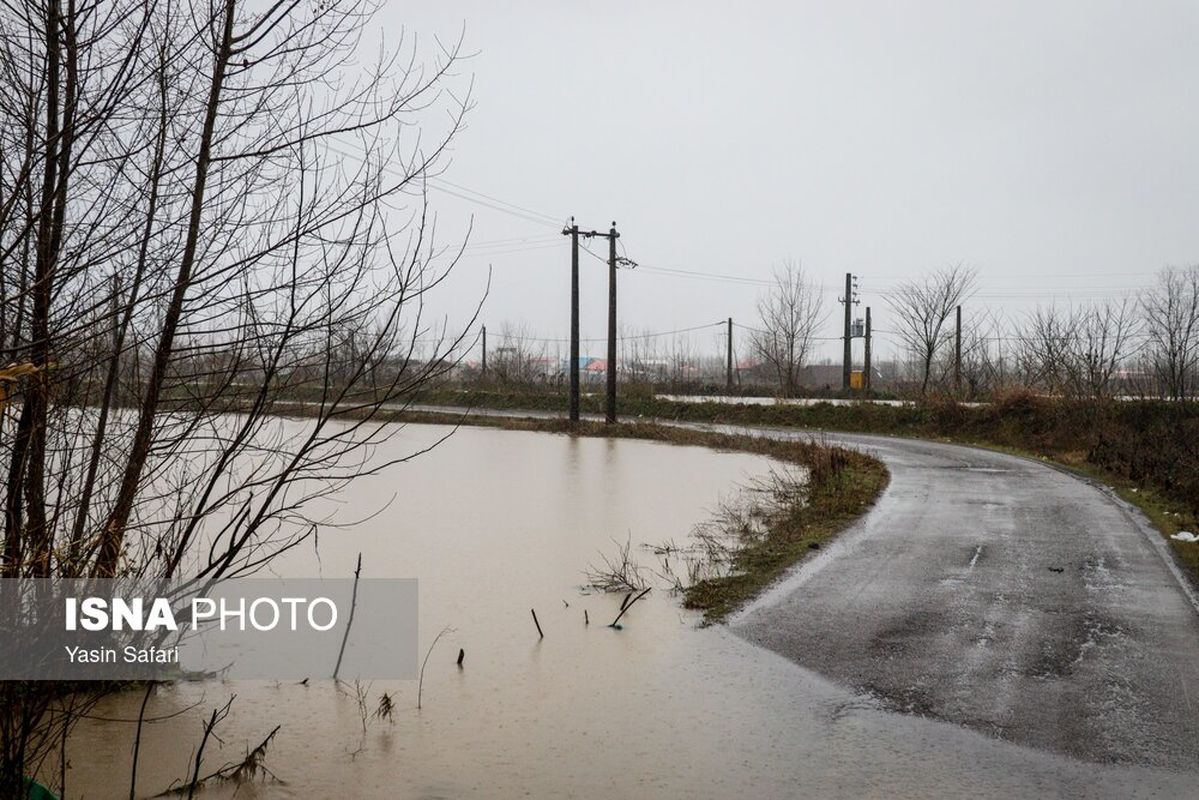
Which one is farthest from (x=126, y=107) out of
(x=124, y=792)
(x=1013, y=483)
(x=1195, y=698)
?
(x=1013, y=483)

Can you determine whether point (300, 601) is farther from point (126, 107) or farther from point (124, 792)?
point (126, 107)

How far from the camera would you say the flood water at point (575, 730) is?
4.73 m

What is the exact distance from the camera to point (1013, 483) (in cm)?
1579

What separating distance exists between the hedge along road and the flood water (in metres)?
0.35

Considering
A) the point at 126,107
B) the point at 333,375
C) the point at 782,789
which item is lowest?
the point at 782,789

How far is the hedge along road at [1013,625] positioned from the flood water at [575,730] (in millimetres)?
355

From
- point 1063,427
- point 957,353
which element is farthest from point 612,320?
point 957,353

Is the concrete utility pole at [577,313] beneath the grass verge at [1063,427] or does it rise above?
above

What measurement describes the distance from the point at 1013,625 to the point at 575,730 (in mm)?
3609

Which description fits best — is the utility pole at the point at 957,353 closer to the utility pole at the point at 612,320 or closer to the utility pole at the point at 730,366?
the utility pole at the point at 730,366

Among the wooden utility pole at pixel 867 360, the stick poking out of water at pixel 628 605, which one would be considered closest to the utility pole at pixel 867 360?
the wooden utility pole at pixel 867 360

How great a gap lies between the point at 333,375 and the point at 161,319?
0.81m

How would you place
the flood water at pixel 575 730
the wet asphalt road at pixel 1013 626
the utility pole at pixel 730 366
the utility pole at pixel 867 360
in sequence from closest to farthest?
the flood water at pixel 575 730 → the wet asphalt road at pixel 1013 626 → the utility pole at pixel 867 360 → the utility pole at pixel 730 366

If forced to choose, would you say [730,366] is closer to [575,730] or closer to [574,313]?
[574,313]
